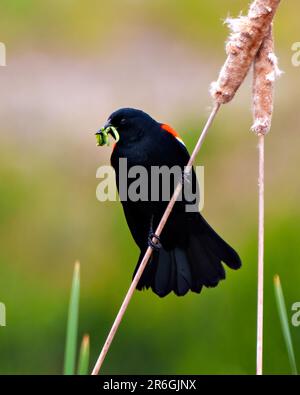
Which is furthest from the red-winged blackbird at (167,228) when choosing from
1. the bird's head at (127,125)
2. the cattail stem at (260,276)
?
the cattail stem at (260,276)

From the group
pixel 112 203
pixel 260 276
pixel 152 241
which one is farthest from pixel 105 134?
pixel 112 203

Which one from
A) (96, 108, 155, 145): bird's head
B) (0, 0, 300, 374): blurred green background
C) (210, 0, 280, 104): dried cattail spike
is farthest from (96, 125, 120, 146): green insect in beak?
(0, 0, 300, 374): blurred green background

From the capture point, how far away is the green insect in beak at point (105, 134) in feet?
7.56

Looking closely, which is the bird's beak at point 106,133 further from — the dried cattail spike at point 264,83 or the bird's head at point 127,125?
the dried cattail spike at point 264,83

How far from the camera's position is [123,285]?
331 centimetres

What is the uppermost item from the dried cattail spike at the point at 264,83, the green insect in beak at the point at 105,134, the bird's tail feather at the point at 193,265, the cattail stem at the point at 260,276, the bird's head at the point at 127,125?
the bird's head at the point at 127,125

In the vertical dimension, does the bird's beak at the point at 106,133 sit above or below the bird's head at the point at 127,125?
below

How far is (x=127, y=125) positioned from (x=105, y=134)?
178mm

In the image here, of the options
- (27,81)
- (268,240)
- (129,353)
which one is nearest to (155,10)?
(27,81)

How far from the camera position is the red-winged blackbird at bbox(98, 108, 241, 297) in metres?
2.57

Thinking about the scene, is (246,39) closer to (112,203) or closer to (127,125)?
(127,125)

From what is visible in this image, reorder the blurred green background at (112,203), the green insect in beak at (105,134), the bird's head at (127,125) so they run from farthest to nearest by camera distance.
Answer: the blurred green background at (112,203)
the bird's head at (127,125)
the green insect in beak at (105,134)

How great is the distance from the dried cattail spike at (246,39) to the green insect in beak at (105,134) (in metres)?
0.56

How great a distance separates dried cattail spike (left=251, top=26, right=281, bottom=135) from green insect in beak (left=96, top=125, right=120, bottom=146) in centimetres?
58
